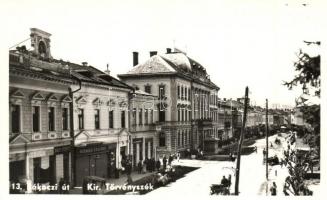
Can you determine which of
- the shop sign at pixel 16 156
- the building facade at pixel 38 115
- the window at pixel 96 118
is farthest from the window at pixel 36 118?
the window at pixel 96 118

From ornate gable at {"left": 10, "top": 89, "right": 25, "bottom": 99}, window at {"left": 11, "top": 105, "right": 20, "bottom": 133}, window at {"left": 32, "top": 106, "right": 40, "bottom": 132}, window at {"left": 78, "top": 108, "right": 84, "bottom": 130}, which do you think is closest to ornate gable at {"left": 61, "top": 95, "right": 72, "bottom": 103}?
window at {"left": 78, "top": 108, "right": 84, "bottom": 130}

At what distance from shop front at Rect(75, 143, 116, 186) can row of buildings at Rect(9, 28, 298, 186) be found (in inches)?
1.1

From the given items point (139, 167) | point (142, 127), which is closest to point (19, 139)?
point (139, 167)

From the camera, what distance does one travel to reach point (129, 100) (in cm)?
1502

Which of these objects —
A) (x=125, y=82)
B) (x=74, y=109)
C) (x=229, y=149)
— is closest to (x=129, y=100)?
(x=125, y=82)

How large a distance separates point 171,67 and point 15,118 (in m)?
9.52

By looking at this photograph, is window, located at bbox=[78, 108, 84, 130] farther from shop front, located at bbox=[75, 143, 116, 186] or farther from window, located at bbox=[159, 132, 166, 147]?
window, located at bbox=[159, 132, 166, 147]

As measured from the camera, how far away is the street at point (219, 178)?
11942 millimetres

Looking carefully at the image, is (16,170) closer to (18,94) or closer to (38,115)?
(38,115)

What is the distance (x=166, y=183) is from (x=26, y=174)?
180 inches

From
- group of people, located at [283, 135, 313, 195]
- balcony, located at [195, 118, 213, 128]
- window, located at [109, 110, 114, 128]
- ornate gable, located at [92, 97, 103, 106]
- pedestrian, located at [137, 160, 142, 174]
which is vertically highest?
ornate gable, located at [92, 97, 103, 106]

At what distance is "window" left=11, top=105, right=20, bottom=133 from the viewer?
9.95 meters

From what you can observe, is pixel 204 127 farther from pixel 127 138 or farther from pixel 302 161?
pixel 302 161

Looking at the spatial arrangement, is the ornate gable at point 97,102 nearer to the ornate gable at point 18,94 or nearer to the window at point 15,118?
the ornate gable at point 18,94
